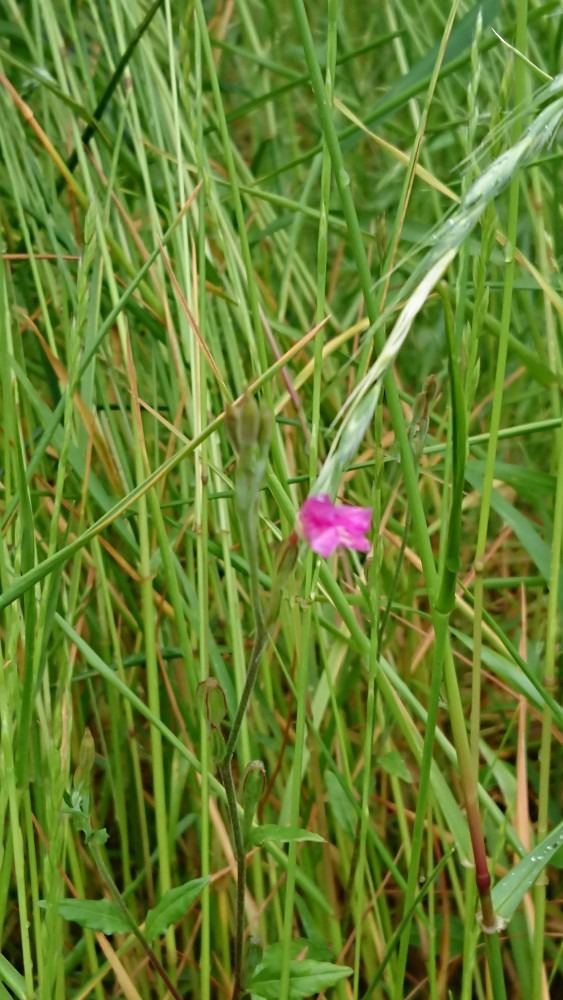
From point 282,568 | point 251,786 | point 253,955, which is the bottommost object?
point 253,955

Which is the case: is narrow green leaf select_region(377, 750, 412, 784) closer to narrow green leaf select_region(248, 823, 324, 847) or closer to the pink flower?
narrow green leaf select_region(248, 823, 324, 847)

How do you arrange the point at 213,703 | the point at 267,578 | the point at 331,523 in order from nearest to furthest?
the point at 331,523 < the point at 213,703 < the point at 267,578

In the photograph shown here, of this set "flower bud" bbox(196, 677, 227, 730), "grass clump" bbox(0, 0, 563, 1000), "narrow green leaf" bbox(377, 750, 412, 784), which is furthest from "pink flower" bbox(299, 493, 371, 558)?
"narrow green leaf" bbox(377, 750, 412, 784)

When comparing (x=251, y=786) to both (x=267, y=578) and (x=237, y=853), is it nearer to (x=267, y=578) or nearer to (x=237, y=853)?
(x=237, y=853)

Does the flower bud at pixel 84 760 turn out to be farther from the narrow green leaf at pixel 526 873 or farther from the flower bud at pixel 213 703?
the narrow green leaf at pixel 526 873

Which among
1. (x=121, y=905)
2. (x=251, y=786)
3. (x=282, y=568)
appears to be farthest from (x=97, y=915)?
(x=282, y=568)

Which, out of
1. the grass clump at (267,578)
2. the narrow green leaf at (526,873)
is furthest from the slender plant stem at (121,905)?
the narrow green leaf at (526,873)

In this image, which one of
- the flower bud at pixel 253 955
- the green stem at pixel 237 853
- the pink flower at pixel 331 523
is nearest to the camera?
the pink flower at pixel 331 523

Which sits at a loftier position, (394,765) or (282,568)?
(282,568)
